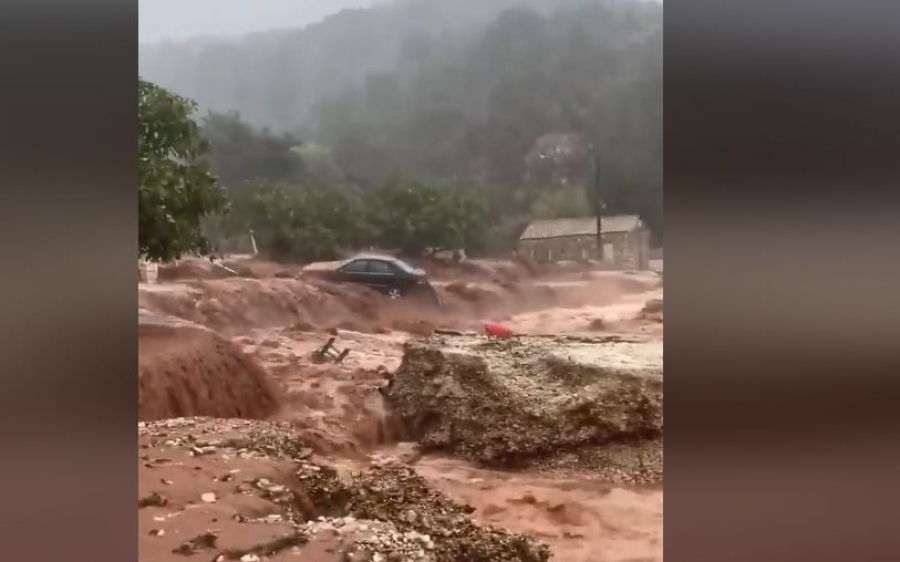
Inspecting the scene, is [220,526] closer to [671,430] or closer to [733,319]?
[671,430]

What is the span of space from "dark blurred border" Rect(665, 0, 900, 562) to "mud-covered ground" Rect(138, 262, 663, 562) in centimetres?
17

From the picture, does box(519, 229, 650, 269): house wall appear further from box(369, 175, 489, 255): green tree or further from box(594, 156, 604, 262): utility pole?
box(369, 175, 489, 255): green tree

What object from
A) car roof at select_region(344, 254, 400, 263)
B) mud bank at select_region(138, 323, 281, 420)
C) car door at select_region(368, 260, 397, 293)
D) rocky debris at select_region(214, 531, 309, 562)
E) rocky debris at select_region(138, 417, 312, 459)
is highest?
car roof at select_region(344, 254, 400, 263)

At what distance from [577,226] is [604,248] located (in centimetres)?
12

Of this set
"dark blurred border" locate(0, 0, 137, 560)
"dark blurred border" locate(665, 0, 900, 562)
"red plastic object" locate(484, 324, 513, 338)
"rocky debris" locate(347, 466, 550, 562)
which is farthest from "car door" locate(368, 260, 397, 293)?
"dark blurred border" locate(665, 0, 900, 562)

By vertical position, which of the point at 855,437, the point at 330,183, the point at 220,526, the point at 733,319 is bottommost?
the point at 220,526

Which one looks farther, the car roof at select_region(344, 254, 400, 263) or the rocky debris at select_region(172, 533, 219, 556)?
the car roof at select_region(344, 254, 400, 263)

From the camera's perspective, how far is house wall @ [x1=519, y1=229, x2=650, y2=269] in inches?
91.6

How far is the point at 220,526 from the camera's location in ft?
7.30

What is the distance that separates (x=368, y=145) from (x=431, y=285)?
475 mm

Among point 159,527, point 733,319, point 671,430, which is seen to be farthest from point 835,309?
point 159,527

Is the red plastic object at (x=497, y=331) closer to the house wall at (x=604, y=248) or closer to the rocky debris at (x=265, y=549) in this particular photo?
the house wall at (x=604, y=248)

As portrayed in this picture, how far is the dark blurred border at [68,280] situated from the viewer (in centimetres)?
216

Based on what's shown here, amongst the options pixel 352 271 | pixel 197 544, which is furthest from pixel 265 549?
pixel 352 271
